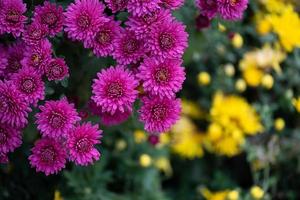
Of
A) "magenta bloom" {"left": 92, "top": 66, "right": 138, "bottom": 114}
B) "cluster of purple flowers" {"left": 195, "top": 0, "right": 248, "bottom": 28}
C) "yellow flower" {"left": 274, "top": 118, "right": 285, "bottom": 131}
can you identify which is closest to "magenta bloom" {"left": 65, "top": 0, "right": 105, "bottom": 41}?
"magenta bloom" {"left": 92, "top": 66, "right": 138, "bottom": 114}

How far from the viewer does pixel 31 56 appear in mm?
1562

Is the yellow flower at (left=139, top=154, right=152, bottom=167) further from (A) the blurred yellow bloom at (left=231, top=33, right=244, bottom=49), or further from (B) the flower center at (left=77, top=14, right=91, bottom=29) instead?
(B) the flower center at (left=77, top=14, right=91, bottom=29)

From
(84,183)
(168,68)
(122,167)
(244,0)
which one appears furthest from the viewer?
(122,167)

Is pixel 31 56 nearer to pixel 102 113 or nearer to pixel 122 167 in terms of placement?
pixel 102 113

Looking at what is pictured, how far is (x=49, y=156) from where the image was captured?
1580mm

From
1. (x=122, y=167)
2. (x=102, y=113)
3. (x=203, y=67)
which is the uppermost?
(x=102, y=113)

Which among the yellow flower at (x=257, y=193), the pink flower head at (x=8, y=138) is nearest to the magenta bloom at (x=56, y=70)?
the pink flower head at (x=8, y=138)

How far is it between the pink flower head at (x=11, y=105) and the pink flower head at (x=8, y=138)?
5 cm

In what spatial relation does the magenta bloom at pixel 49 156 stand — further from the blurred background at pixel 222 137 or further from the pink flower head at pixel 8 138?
the blurred background at pixel 222 137

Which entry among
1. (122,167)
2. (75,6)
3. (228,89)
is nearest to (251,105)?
(228,89)

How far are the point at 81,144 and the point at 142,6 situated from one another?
423mm

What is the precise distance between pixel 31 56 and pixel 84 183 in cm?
73

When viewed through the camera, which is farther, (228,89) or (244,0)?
(228,89)

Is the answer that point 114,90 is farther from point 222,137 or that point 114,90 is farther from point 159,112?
point 222,137
